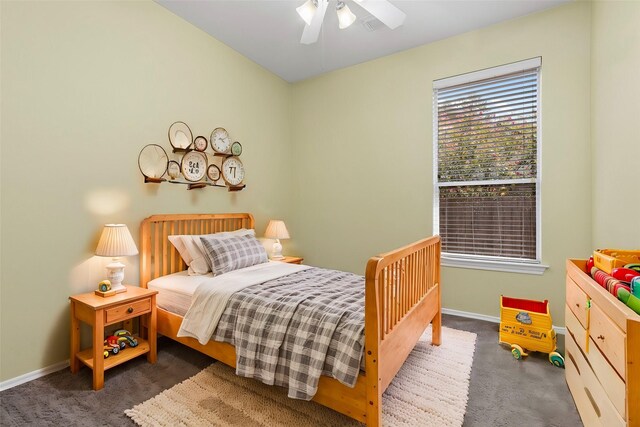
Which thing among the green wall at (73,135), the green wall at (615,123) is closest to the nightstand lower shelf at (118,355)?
the green wall at (73,135)

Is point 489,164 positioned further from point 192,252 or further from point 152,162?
point 152,162

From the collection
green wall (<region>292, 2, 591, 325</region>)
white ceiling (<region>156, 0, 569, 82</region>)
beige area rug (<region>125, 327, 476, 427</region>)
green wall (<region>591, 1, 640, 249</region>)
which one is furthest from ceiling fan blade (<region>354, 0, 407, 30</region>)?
beige area rug (<region>125, 327, 476, 427</region>)

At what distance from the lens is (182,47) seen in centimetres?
290

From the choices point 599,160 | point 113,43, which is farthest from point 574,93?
point 113,43

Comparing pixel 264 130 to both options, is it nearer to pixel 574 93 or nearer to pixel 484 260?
pixel 484 260

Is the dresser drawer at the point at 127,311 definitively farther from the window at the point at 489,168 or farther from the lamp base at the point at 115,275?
the window at the point at 489,168

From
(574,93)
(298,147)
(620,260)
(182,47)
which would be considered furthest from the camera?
(298,147)

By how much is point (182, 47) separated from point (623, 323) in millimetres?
3606


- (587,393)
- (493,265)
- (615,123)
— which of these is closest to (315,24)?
(615,123)

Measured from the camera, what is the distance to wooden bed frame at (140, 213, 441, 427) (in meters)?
1.41

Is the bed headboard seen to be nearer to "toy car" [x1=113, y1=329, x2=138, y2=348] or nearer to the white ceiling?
"toy car" [x1=113, y1=329, x2=138, y2=348]

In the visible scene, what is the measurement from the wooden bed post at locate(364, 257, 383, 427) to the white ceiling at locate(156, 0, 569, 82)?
239 centimetres

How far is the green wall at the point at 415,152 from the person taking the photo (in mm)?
2660

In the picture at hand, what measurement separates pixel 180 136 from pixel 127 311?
1612 millimetres
